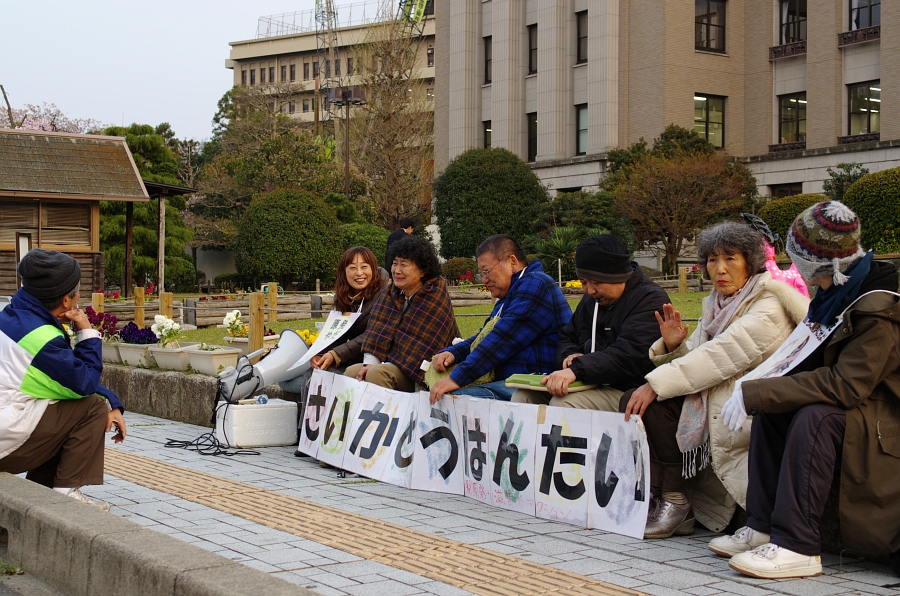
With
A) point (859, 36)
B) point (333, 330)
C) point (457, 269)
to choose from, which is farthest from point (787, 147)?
point (333, 330)

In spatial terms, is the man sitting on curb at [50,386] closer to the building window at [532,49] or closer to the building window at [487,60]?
the building window at [532,49]

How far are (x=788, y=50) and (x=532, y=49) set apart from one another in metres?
10.4

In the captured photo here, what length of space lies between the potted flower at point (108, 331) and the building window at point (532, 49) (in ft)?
93.7

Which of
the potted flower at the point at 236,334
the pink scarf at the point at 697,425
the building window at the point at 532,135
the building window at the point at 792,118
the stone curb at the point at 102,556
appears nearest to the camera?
the stone curb at the point at 102,556

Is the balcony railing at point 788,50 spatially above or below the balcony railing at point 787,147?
above

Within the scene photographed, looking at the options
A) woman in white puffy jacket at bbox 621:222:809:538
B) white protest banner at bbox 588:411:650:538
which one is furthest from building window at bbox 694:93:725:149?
white protest banner at bbox 588:411:650:538

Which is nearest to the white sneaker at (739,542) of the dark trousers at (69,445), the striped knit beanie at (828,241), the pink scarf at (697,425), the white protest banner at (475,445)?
the pink scarf at (697,425)

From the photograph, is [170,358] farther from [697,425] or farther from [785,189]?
[785,189]

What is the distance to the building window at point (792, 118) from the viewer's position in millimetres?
33250

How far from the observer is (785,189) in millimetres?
32594

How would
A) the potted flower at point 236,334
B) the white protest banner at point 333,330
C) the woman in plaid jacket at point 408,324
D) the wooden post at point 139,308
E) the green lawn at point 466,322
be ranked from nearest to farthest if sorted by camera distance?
the woman in plaid jacket at point 408,324 < the white protest banner at point 333,330 < the potted flower at point 236,334 < the green lawn at point 466,322 < the wooden post at point 139,308

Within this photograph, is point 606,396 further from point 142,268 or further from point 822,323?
point 142,268

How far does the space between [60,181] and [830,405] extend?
89.1ft

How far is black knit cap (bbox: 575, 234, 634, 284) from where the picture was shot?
6305mm
